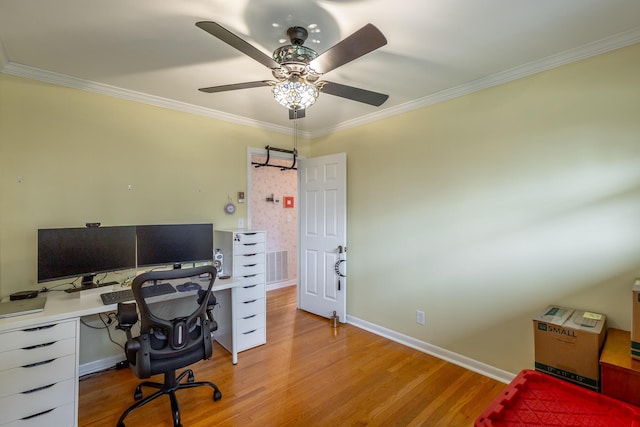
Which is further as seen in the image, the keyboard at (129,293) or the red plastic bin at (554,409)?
the keyboard at (129,293)

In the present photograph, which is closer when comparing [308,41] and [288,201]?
[308,41]

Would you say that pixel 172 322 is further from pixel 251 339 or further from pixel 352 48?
pixel 352 48

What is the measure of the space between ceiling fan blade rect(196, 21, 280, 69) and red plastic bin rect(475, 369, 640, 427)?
201 cm

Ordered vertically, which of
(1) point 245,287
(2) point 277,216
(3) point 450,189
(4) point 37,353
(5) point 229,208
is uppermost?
(3) point 450,189

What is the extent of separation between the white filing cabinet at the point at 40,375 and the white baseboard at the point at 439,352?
261 centimetres

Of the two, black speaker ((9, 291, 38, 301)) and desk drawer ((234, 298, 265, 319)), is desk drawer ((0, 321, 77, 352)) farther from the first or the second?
desk drawer ((234, 298, 265, 319))

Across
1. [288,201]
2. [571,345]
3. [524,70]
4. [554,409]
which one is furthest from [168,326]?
[288,201]

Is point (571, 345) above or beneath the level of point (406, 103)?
beneath

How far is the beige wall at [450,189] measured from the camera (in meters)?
1.96

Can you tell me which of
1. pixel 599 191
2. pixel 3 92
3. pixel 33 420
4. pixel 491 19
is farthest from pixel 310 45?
pixel 33 420

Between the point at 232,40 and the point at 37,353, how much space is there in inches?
82.7

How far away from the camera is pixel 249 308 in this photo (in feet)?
9.60

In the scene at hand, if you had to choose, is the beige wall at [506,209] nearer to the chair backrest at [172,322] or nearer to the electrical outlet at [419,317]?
the electrical outlet at [419,317]

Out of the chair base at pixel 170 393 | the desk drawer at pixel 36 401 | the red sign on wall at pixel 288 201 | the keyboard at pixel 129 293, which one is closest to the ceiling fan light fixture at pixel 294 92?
the keyboard at pixel 129 293
